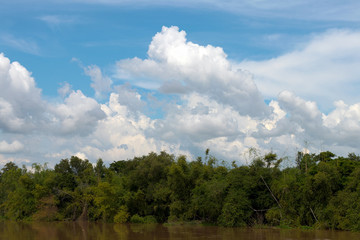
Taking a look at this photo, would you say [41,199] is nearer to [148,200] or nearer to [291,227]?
[148,200]

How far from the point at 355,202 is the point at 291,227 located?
5.11 meters

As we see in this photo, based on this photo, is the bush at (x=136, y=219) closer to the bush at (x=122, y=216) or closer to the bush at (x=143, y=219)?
the bush at (x=143, y=219)

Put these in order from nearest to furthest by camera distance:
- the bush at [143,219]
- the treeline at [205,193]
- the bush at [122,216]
A: the treeline at [205,193], the bush at [143,219], the bush at [122,216]

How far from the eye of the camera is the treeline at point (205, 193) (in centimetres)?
2606

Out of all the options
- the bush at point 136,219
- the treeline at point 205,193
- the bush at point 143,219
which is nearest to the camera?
the treeline at point 205,193

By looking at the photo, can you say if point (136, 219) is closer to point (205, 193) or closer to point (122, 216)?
point (122, 216)

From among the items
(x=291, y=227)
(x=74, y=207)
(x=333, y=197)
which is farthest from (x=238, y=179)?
(x=74, y=207)

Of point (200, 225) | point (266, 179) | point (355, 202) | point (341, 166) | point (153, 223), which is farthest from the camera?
point (153, 223)

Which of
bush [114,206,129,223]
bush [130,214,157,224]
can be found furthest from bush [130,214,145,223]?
bush [114,206,129,223]

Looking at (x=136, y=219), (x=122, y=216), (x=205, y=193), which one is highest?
(x=205, y=193)

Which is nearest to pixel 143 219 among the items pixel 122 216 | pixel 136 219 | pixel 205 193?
pixel 136 219

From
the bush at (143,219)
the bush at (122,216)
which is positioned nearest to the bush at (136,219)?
the bush at (143,219)

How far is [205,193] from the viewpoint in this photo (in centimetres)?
3066

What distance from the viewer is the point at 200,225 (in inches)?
1245
